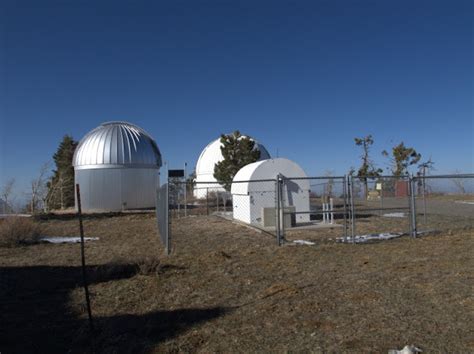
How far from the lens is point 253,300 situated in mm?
6016

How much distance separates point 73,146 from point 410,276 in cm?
4141

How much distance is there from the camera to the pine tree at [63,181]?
33.4 metres

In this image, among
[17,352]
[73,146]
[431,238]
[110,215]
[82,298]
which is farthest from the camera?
[73,146]

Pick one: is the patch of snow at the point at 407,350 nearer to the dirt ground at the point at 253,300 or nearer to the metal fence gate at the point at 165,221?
the dirt ground at the point at 253,300

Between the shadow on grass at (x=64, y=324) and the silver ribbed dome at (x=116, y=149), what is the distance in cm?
2079

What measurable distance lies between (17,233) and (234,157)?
2004 cm

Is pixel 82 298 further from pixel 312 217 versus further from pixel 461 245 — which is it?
pixel 312 217

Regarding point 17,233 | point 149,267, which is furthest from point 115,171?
point 149,267

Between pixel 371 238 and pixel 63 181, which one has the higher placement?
pixel 63 181

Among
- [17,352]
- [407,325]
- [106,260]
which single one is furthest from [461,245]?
[17,352]

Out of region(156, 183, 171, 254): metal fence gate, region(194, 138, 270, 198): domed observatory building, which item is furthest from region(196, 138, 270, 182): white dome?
region(156, 183, 171, 254): metal fence gate

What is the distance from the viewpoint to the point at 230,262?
8922mm

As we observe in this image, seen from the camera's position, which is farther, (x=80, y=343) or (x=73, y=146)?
(x=73, y=146)

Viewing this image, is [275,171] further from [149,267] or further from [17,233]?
[149,267]
